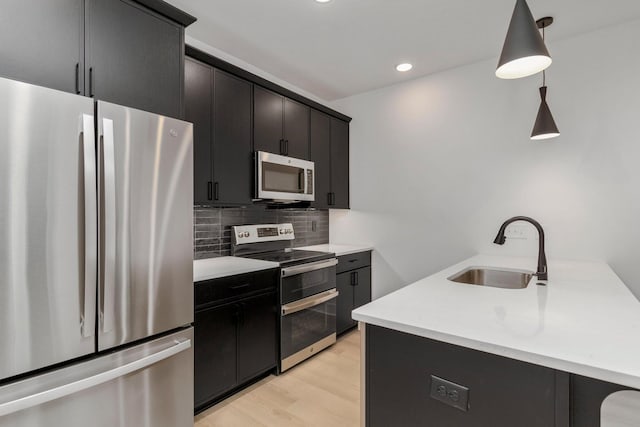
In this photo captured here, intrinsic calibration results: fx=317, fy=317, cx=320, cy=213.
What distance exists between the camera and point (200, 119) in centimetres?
218

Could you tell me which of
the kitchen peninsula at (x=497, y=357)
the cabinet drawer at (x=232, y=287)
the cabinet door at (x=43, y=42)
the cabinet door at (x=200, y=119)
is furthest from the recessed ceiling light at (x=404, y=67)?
the cabinet door at (x=43, y=42)

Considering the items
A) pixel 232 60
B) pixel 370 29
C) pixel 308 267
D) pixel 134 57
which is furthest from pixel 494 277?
pixel 232 60

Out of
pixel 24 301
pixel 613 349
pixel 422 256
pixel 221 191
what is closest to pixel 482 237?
pixel 422 256

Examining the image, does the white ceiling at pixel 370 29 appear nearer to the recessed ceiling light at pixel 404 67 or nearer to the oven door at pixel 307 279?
the recessed ceiling light at pixel 404 67

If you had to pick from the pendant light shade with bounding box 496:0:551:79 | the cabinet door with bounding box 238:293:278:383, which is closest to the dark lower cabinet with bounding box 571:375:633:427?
the pendant light shade with bounding box 496:0:551:79

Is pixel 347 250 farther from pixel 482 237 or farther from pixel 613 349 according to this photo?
pixel 613 349

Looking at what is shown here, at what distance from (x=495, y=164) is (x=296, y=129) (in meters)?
1.79

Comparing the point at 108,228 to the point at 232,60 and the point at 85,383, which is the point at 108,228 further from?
the point at 232,60

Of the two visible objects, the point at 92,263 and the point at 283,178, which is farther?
the point at 283,178

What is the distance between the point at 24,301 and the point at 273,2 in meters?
1.97

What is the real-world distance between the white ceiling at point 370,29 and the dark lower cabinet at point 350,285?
1.83 meters

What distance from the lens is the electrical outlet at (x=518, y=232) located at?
258cm

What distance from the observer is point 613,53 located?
Answer: 2275 mm

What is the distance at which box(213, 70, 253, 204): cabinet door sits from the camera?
2287 millimetres
